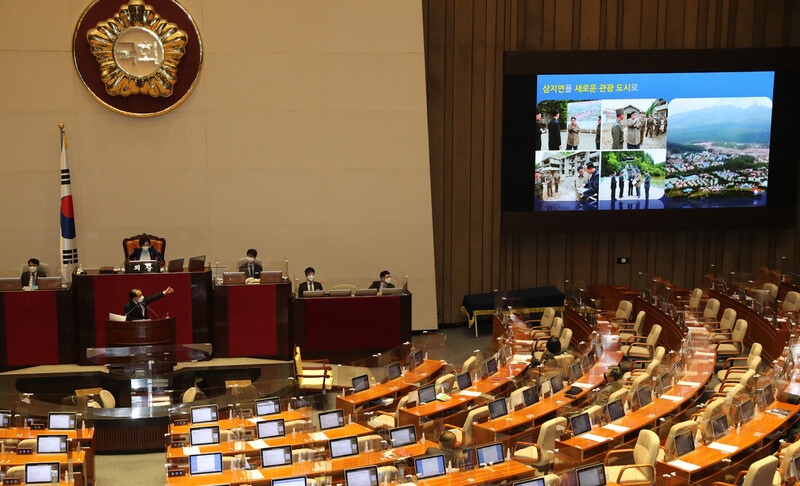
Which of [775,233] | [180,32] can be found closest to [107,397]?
[180,32]

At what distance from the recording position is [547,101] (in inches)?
624

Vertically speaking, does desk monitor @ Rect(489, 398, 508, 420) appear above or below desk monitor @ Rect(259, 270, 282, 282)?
below

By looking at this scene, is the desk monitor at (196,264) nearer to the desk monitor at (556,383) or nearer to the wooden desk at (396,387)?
the wooden desk at (396,387)

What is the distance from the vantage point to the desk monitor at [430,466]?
308 inches

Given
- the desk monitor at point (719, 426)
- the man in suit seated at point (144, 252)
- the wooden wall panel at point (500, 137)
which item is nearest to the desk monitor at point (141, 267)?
the man in suit seated at point (144, 252)

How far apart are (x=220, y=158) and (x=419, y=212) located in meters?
3.58

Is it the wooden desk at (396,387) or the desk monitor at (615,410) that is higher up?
the desk monitor at (615,410)

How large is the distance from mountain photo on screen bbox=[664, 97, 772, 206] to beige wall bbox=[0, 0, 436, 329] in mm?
4818

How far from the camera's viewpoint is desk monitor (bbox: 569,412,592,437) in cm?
895

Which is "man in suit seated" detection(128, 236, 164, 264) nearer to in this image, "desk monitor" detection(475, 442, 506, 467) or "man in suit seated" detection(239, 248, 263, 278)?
"man in suit seated" detection(239, 248, 263, 278)

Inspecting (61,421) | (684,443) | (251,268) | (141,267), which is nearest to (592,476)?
(684,443)

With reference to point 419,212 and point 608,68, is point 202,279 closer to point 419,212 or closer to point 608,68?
point 419,212

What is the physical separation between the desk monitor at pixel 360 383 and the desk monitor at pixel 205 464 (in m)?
3.12

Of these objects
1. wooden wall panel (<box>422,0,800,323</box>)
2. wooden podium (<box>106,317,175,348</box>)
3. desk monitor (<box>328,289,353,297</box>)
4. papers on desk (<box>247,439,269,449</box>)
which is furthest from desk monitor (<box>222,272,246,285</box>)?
wooden wall panel (<box>422,0,800,323</box>)
